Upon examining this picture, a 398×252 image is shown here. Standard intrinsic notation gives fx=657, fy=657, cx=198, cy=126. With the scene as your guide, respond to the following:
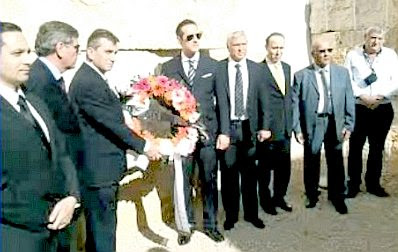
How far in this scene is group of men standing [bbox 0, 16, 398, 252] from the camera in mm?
2656

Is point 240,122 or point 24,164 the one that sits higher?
point 24,164

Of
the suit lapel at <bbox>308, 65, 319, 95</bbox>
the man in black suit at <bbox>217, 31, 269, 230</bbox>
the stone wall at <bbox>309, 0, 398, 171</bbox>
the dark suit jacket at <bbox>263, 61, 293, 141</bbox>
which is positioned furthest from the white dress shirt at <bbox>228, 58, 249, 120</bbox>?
the stone wall at <bbox>309, 0, 398, 171</bbox>

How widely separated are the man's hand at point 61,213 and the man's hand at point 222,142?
7.57ft

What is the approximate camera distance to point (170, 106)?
16.0 ft

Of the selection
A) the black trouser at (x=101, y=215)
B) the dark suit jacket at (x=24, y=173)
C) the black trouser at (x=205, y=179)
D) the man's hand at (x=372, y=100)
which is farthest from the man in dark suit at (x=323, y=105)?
the dark suit jacket at (x=24, y=173)

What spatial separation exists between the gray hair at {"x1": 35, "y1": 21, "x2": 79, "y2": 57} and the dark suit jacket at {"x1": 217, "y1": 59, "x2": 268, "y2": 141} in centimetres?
181

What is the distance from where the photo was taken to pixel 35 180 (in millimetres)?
2645

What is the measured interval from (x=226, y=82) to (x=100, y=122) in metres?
1.58

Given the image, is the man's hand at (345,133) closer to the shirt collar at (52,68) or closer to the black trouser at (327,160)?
the black trouser at (327,160)

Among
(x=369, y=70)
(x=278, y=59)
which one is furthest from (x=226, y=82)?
(x=369, y=70)

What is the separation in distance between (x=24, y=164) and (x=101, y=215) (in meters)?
1.32

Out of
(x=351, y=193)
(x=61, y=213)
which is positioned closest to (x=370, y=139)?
(x=351, y=193)

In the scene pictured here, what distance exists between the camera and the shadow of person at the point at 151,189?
17.6 ft

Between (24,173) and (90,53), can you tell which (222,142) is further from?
(24,173)
